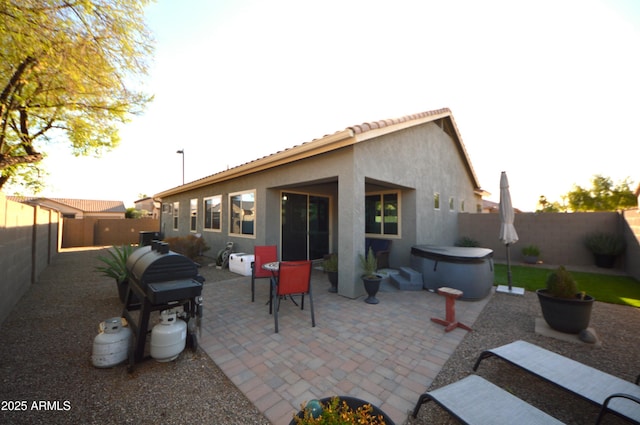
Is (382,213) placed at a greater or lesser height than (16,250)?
greater

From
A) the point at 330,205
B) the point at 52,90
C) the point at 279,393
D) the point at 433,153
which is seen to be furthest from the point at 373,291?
the point at 52,90

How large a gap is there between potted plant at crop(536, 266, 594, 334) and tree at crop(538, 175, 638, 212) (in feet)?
84.1

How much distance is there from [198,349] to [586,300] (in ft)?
17.4

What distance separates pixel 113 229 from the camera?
16.5 m

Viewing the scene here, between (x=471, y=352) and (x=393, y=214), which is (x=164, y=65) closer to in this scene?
(x=393, y=214)

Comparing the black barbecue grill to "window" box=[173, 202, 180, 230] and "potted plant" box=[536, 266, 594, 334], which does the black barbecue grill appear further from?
"window" box=[173, 202, 180, 230]

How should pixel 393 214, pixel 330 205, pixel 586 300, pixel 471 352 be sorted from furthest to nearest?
pixel 330 205
pixel 393 214
pixel 586 300
pixel 471 352

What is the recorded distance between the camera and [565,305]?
11.2 ft

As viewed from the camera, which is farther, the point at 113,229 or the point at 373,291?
the point at 113,229

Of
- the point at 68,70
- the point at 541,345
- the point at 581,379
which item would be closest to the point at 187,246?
the point at 68,70

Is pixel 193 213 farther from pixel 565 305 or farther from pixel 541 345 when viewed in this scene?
pixel 565 305

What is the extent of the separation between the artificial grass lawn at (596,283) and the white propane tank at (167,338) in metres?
7.37

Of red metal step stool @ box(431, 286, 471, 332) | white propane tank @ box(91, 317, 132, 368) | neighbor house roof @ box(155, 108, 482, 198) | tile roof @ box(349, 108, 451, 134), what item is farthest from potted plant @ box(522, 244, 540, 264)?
white propane tank @ box(91, 317, 132, 368)

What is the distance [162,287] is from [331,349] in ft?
6.95
